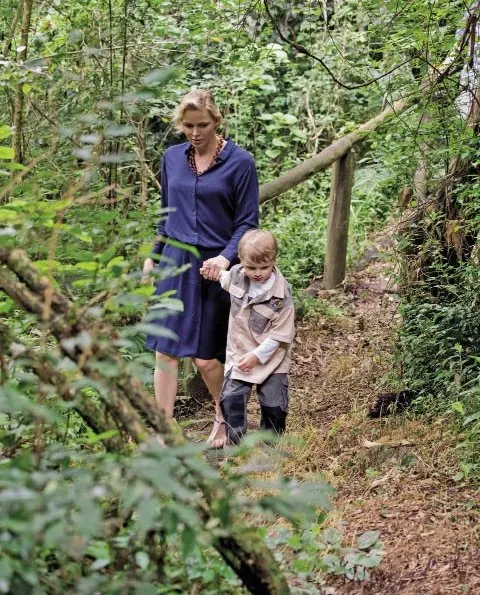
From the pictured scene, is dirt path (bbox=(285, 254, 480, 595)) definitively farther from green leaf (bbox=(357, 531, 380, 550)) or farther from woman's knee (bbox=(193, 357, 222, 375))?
woman's knee (bbox=(193, 357, 222, 375))

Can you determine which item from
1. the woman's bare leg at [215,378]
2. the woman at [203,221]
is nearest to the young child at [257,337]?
the woman at [203,221]

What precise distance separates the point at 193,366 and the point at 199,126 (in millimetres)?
1951

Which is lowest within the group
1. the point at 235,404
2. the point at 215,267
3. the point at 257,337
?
the point at 235,404

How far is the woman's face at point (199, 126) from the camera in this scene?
4359mm

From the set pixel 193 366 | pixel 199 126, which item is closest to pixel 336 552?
pixel 199 126

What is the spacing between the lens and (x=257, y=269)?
4246mm

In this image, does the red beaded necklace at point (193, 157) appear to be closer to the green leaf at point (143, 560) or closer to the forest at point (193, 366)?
the forest at point (193, 366)

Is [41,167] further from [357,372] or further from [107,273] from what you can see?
[107,273]

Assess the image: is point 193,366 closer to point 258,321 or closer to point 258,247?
point 258,321

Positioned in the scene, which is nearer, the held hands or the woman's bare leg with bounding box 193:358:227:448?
the held hands

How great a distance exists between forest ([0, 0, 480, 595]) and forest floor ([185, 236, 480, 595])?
1 cm

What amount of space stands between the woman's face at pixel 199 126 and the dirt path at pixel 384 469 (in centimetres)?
150

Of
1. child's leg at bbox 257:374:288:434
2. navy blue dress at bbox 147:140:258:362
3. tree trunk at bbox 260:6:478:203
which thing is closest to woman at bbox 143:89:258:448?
navy blue dress at bbox 147:140:258:362

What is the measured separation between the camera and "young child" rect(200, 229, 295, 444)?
4307 mm
